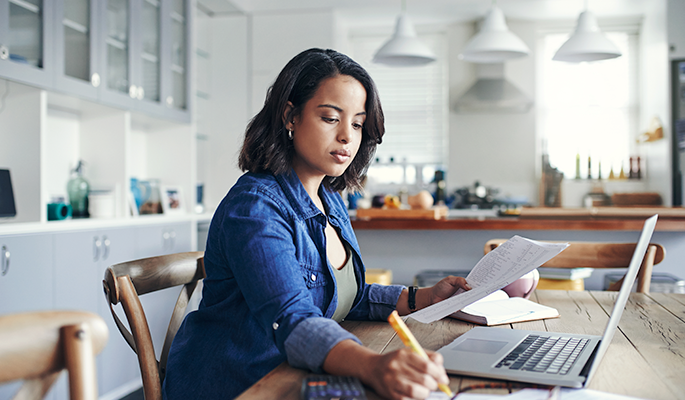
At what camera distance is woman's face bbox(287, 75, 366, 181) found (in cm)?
109

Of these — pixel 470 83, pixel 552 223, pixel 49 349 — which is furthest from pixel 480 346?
pixel 470 83

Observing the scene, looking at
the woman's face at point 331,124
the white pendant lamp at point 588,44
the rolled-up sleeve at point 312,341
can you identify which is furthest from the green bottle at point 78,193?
the white pendant lamp at point 588,44

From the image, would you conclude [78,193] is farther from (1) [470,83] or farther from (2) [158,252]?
(1) [470,83]

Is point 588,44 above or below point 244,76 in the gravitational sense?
below

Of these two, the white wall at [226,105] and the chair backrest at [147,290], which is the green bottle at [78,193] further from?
the white wall at [226,105]

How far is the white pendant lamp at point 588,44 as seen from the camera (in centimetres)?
328

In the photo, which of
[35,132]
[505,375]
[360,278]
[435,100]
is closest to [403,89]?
[435,100]

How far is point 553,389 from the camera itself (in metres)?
0.67

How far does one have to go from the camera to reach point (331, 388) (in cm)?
65

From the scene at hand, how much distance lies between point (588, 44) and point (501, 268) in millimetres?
2841

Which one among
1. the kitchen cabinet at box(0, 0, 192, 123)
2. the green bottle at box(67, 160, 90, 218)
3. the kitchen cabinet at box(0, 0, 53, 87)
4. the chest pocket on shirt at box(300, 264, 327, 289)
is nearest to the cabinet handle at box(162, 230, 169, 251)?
the green bottle at box(67, 160, 90, 218)

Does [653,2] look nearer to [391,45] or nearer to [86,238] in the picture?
[391,45]

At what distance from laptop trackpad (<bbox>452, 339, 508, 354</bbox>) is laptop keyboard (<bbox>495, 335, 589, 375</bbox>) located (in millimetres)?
30

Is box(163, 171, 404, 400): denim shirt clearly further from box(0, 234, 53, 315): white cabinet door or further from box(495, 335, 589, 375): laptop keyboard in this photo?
box(0, 234, 53, 315): white cabinet door
